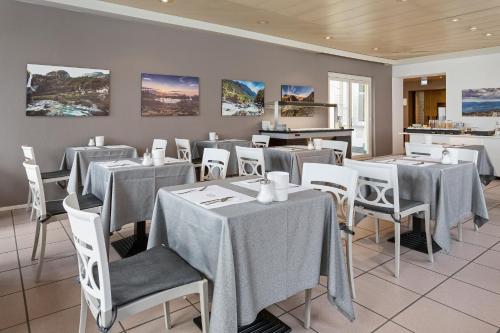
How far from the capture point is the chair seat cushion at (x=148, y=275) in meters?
1.38

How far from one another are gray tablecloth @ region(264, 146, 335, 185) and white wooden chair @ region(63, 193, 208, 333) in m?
2.58

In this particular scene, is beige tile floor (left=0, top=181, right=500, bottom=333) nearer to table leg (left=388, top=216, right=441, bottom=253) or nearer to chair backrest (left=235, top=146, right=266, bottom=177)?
table leg (left=388, top=216, right=441, bottom=253)

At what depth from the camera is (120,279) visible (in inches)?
Result: 58.1

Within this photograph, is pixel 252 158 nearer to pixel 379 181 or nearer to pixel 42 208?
pixel 379 181

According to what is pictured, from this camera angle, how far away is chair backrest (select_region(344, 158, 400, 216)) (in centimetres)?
252

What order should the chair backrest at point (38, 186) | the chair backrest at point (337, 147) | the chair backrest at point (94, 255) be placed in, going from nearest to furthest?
the chair backrest at point (94, 255) → the chair backrest at point (38, 186) → the chair backrest at point (337, 147)

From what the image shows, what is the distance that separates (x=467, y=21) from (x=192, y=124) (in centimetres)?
468

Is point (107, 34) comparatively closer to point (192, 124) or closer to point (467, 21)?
point (192, 124)

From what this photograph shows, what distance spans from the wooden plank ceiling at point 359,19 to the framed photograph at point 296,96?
37.7 inches

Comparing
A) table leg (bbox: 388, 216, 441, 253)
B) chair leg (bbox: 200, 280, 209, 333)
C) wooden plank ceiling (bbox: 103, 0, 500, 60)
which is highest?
wooden plank ceiling (bbox: 103, 0, 500, 60)

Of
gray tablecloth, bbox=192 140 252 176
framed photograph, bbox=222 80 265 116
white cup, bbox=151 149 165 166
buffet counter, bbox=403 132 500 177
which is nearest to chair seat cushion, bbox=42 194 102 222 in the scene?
white cup, bbox=151 149 165 166

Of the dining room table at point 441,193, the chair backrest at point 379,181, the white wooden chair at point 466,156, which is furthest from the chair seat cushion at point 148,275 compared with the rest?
the white wooden chair at point 466,156

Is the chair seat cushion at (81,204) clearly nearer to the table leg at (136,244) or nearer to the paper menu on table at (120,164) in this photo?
the paper menu on table at (120,164)

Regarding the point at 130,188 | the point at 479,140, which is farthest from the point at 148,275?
the point at 479,140
